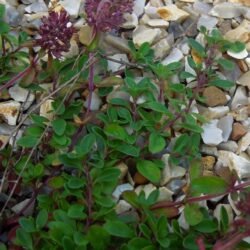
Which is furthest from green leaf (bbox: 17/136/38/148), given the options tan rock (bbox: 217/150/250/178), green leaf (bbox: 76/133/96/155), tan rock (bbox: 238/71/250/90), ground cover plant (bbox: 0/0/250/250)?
tan rock (bbox: 238/71/250/90)

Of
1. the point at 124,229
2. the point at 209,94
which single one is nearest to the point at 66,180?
the point at 124,229

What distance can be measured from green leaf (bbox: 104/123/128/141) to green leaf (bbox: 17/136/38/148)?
0.17 m

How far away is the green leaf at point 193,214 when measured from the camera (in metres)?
1.41

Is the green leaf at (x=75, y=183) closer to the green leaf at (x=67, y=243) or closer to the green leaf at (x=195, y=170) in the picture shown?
the green leaf at (x=67, y=243)

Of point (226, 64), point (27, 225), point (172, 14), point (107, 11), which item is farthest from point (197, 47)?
point (27, 225)

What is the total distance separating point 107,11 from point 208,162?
44 centimetres

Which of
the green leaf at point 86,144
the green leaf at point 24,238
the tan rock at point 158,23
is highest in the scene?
the tan rock at point 158,23

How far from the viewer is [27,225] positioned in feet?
4.67

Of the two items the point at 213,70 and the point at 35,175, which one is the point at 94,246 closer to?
the point at 35,175

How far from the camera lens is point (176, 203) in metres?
1.46

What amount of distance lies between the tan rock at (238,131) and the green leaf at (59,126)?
443 mm

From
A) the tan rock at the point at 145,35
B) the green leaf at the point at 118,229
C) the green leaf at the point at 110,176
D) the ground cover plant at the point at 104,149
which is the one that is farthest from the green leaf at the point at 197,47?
the green leaf at the point at 118,229

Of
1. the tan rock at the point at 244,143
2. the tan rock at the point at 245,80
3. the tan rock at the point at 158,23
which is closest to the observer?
the tan rock at the point at 244,143

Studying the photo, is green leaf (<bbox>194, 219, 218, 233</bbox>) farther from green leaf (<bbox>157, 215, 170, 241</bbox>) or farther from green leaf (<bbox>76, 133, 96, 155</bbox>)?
green leaf (<bbox>76, 133, 96, 155</bbox>)
